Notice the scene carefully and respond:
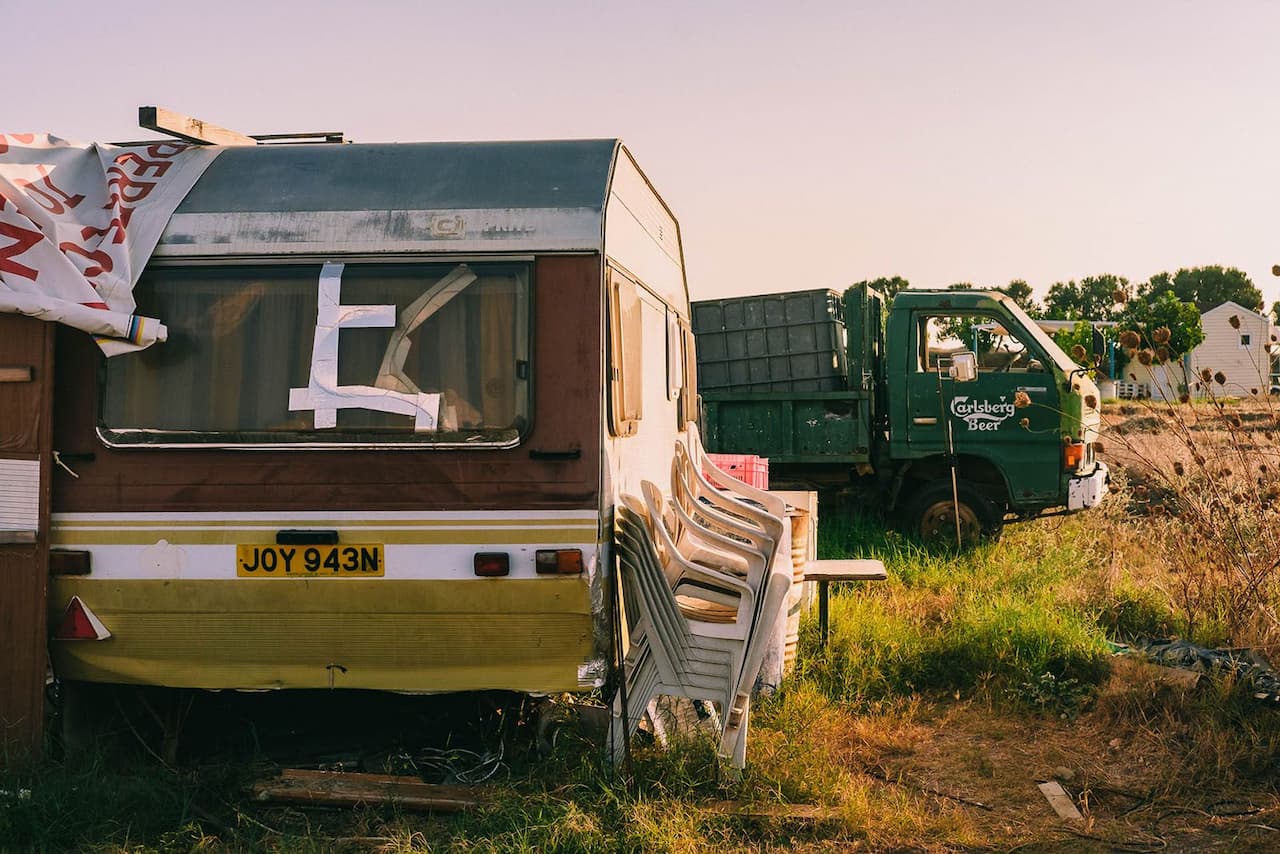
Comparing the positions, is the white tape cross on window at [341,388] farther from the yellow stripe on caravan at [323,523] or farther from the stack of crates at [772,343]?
the stack of crates at [772,343]

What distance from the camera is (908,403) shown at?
1020 centimetres

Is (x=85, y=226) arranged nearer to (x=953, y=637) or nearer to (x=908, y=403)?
(x=953, y=637)

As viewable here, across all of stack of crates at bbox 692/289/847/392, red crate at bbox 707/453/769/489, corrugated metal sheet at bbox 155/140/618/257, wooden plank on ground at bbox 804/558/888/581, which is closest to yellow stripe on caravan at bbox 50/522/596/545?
corrugated metal sheet at bbox 155/140/618/257

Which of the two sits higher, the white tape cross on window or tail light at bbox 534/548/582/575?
the white tape cross on window

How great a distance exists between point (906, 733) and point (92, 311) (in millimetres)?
4157

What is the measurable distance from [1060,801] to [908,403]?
18.1ft

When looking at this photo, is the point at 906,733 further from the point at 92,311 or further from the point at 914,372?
the point at 914,372

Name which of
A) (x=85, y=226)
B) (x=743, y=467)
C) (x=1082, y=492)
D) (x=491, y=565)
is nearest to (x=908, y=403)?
(x=1082, y=492)

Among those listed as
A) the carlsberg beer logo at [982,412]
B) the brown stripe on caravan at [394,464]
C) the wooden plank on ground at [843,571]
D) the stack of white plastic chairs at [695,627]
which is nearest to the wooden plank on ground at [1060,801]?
the stack of white plastic chairs at [695,627]

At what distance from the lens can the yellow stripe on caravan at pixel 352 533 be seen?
4.64 metres

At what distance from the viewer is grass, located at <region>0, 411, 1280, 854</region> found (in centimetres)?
441

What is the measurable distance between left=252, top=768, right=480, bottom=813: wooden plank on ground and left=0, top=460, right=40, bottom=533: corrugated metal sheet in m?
1.41

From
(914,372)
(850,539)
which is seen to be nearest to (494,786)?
(850,539)

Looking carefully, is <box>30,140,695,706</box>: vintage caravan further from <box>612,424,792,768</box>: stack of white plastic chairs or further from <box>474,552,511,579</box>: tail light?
<box>612,424,792,768</box>: stack of white plastic chairs
